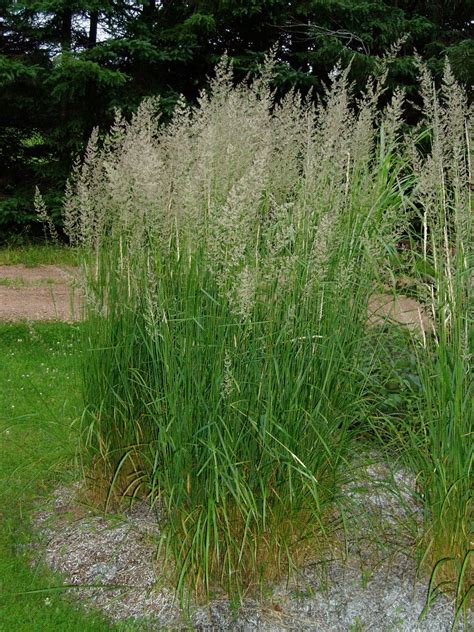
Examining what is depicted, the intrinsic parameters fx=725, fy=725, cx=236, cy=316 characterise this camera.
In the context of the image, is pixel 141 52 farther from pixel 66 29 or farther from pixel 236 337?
pixel 236 337

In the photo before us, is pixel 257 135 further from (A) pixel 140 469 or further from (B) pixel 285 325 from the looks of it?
(A) pixel 140 469

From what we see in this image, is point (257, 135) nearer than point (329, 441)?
No

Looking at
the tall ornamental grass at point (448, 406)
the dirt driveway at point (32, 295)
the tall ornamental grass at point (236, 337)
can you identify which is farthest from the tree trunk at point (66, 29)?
the tall ornamental grass at point (448, 406)

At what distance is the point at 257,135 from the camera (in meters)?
3.20

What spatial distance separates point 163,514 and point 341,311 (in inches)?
45.9

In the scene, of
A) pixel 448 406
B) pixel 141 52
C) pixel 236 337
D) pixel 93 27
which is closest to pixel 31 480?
pixel 236 337

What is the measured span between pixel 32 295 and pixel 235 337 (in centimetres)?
814

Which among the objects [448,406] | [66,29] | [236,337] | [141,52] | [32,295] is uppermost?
[66,29]

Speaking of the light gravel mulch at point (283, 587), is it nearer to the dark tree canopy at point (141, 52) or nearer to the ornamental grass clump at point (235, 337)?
the ornamental grass clump at point (235, 337)

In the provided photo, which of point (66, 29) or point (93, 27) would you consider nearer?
point (66, 29)

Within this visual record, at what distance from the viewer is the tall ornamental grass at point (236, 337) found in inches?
109

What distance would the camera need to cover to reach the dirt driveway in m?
9.17

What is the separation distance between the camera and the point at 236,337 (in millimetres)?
2867

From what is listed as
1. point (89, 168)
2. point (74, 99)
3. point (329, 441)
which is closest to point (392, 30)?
point (74, 99)
